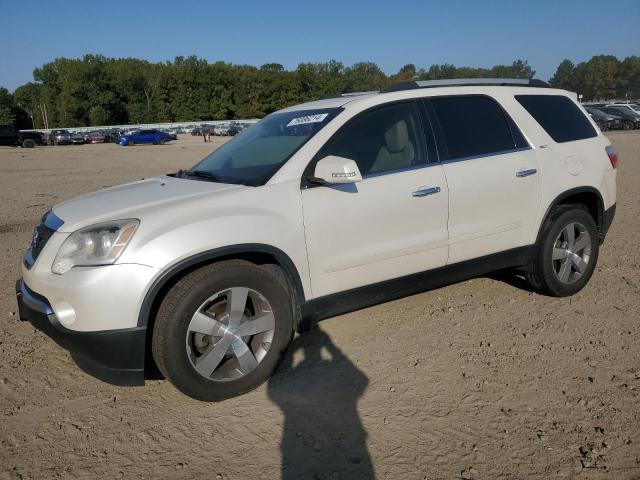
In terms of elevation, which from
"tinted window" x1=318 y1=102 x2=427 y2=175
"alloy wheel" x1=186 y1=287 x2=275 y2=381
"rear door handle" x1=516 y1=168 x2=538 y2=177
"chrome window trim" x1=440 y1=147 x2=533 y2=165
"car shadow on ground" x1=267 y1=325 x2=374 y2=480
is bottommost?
"car shadow on ground" x1=267 y1=325 x2=374 y2=480

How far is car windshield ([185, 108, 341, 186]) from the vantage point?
3.61m

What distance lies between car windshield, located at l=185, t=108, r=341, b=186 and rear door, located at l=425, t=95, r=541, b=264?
38.2 inches

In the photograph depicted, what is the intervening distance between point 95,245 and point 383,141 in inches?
82.0

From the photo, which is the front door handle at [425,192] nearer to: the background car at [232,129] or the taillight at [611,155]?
the taillight at [611,155]

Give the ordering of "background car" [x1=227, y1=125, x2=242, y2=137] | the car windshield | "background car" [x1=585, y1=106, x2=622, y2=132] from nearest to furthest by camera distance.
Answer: the car windshield < "background car" [x1=585, y1=106, x2=622, y2=132] < "background car" [x1=227, y1=125, x2=242, y2=137]

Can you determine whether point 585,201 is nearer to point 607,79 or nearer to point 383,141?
point 383,141

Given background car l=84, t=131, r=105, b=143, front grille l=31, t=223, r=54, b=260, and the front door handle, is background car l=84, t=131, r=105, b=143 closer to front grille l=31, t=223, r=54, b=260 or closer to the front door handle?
front grille l=31, t=223, r=54, b=260

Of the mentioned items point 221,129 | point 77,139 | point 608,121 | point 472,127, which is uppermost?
point 221,129

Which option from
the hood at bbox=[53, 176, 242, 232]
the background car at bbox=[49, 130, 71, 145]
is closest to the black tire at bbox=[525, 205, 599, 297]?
the hood at bbox=[53, 176, 242, 232]

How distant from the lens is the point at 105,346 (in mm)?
2908

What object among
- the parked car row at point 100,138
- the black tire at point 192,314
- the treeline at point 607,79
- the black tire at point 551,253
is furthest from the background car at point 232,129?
the treeline at point 607,79

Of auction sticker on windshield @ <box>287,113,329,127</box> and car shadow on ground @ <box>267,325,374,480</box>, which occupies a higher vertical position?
auction sticker on windshield @ <box>287,113,329,127</box>

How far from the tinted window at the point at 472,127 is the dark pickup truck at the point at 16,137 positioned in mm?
45870

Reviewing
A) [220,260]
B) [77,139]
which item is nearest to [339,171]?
[220,260]
